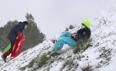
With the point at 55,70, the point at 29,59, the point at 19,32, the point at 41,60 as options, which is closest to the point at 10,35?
the point at 19,32

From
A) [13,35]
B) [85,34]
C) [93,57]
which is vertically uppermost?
[13,35]

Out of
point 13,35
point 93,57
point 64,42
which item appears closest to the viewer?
point 93,57

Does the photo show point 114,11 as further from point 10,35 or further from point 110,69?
point 110,69

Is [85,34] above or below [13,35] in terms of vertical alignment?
below

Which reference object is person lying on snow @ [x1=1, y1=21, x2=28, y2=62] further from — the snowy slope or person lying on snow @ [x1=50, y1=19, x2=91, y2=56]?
person lying on snow @ [x1=50, y1=19, x2=91, y2=56]

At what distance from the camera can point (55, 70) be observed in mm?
13930

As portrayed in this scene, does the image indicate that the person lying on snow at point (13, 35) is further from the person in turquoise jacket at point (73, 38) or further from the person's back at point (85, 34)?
the person's back at point (85, 34)

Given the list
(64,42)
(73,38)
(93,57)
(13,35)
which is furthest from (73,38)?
(13,35)

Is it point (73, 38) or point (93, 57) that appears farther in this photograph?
point (73, 38)

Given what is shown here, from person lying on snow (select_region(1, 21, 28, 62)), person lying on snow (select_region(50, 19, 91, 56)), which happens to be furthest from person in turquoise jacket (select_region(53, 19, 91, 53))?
person lying on snow (select_region(1, 21, 28, 62))

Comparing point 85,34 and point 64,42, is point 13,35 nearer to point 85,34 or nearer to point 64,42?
point 64,42

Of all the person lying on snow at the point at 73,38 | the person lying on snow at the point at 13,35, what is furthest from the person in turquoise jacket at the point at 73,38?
the person lying on snow at the point at 13,35

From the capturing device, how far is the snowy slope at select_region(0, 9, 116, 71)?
1278 centimetres

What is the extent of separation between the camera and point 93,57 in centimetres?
1327
